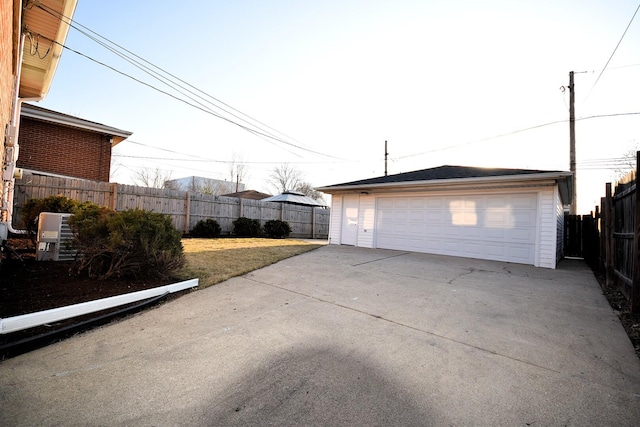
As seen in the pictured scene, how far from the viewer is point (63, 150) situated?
11219 millimetres

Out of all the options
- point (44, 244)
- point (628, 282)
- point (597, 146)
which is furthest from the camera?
point (597, 146)

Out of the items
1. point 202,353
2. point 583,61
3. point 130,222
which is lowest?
point 202,353

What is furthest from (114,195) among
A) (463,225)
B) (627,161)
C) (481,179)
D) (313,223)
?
(627,161)

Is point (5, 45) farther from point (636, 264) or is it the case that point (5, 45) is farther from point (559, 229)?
point (559, 229)

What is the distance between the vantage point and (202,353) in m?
2.55

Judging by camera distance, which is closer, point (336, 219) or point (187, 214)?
point (336, 219)

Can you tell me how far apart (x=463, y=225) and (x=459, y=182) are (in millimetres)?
1441

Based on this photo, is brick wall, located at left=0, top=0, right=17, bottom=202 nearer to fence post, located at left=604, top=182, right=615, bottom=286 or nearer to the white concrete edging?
the white concrete edging

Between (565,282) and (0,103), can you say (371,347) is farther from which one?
(565,282)

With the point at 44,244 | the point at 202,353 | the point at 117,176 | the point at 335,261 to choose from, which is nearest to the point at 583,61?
the point at 335,261

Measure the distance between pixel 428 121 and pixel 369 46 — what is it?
678cm

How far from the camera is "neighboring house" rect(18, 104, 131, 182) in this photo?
10.4 m

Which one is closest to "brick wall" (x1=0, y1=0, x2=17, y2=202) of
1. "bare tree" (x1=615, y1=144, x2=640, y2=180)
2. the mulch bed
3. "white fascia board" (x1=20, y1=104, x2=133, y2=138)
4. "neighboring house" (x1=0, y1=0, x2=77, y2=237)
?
"neighboring house" (x1=0, y1=0, x2=77, y2=237)

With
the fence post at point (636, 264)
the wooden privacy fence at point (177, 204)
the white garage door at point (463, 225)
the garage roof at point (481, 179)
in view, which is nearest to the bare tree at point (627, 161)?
the garage roof at point (481, 179)
